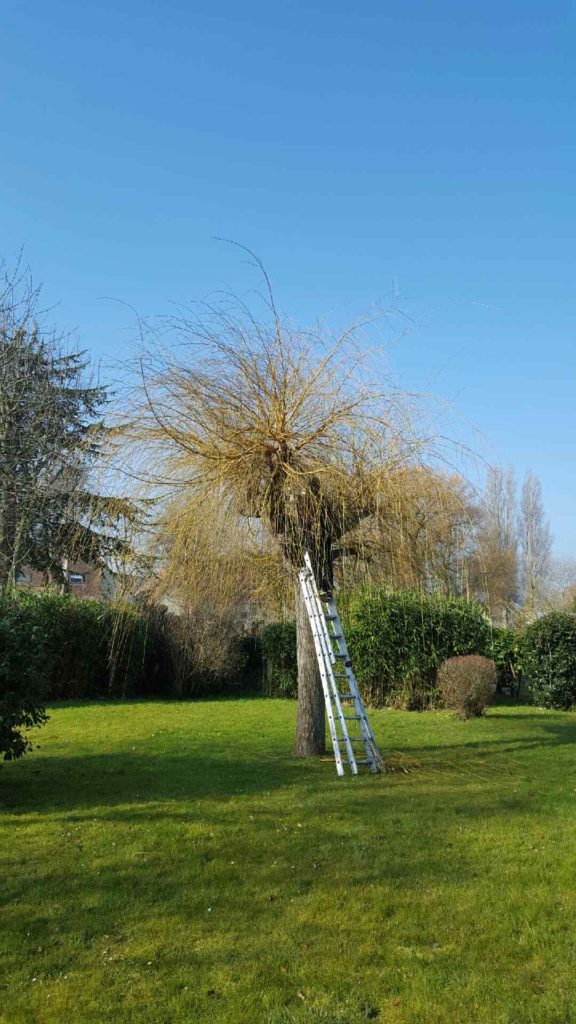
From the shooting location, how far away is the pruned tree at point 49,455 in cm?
798

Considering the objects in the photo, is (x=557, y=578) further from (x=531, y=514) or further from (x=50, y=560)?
(x=50, y=560)

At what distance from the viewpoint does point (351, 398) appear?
25.2 ft

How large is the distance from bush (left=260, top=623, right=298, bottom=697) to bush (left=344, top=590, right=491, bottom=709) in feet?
8.40

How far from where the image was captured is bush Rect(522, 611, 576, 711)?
15594mm

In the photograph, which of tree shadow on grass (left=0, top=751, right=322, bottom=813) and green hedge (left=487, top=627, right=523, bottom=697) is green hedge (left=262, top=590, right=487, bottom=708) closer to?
green hedge (left=487, top=627, right=523, bottom=697)

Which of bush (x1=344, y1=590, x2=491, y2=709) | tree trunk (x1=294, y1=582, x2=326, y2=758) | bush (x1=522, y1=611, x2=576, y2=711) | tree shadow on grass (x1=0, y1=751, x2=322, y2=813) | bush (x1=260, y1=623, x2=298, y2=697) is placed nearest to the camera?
tree shadow on grass (x1=0, y1=751, x2=322, y2=813)

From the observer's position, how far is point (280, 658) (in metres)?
18.8

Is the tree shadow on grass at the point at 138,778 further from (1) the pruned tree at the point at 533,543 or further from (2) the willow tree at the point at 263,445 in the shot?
(1) the pruned tree at the point at 533,543

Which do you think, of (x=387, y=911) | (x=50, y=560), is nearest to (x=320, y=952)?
(x=387, y=911)

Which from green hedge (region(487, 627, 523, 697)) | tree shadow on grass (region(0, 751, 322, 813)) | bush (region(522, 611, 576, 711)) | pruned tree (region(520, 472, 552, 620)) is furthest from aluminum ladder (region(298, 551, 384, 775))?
pruned tree (region(520, 472, 552, 620))

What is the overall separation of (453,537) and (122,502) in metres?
3.32

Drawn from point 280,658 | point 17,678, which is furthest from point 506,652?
point 17,678

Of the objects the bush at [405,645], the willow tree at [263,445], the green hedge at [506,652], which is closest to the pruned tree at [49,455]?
the willow tree at [263,445]

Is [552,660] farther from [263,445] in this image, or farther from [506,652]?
[263,445]
